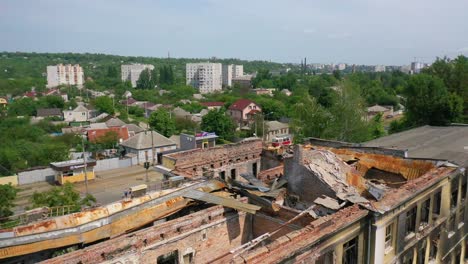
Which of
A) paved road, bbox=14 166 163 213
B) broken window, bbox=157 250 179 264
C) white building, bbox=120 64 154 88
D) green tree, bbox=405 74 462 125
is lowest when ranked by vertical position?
paved road, bbox=14 166 163 213

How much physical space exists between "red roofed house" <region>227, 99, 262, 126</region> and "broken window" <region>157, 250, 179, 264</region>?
67730 mm

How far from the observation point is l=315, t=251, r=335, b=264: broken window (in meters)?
10.9

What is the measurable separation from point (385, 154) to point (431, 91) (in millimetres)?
23398

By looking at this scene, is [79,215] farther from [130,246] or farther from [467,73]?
[467,73]

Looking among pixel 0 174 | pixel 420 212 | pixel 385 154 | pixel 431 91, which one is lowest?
pixel 0 174

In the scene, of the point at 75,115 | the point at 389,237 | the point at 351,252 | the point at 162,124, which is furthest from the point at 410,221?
the point at 75,115

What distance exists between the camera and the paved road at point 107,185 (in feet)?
124

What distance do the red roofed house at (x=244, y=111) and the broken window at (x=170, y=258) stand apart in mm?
67730

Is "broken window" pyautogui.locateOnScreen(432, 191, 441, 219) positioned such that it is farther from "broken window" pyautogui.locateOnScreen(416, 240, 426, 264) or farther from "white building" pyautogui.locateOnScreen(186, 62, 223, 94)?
"white building" pyautogui.locateOnScreen(186, 62, 223, 94)

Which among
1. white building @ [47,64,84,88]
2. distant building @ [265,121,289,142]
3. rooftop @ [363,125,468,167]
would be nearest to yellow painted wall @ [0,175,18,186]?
distant building @ [265,121,289,142]

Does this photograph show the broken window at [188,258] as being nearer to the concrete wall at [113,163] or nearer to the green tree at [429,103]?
the green tree at [429,103]

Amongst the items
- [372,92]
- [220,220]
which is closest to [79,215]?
[220,220]

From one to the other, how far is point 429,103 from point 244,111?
1896 inches

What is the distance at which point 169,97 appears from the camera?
123m
